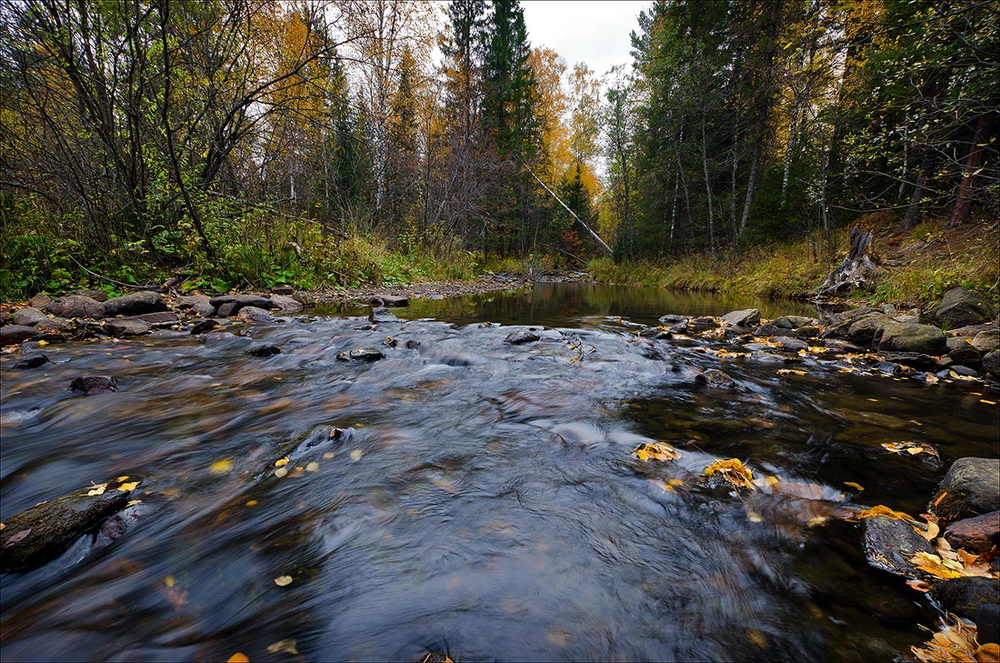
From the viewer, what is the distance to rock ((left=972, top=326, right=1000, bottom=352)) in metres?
4.39

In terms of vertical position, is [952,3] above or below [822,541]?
above

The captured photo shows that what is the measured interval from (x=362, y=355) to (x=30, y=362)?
292 cm

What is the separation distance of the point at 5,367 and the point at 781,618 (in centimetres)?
600

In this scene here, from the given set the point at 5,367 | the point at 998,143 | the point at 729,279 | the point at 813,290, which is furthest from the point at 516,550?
the point at 729,279

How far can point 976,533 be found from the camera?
1.59 metres

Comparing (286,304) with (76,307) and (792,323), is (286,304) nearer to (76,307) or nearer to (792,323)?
(76,307)

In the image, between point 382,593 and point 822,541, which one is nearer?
point 382,593

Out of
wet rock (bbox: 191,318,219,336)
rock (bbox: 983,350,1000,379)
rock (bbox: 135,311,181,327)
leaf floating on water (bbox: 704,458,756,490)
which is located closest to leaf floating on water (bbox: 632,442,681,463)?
leaf floating on water (bbox: 704,458,756,490)

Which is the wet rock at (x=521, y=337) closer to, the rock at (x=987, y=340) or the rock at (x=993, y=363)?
the rock at (x=993, y=363)

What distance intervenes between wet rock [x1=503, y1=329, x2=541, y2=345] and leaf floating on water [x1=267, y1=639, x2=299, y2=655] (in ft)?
15.0

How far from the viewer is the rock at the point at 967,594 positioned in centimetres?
124

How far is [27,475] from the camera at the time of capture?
2.22 metres

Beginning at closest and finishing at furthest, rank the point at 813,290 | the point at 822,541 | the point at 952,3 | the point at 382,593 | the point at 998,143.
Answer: the point at 382,593
the point at 822,541
the point at 952,3
the point at 998,143
the point at 813,290

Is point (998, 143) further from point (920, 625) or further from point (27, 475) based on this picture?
point (27, 475)
